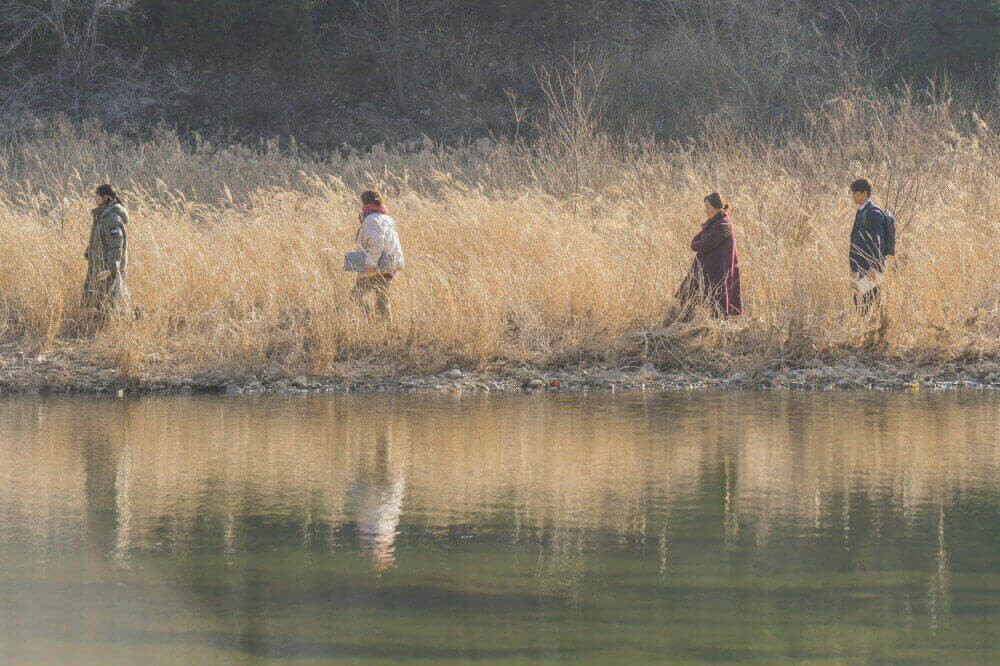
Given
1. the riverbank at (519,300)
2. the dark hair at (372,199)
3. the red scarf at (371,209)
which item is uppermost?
the dark hair at (372,199)

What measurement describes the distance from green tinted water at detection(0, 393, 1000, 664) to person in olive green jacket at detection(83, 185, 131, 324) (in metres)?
3.40

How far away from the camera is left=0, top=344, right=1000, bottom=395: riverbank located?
14.7 m

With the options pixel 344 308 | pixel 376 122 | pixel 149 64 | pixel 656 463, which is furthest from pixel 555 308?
pixel 149 64

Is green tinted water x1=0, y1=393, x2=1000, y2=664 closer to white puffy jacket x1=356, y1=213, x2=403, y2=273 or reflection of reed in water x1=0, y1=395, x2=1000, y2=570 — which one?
reflection of reed in water x1=0, y1=395, x2=1000, y2=570

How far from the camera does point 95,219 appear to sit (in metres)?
15.9

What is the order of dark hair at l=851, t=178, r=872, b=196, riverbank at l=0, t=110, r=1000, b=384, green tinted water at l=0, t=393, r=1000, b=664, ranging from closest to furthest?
green tinted water at l=0, t=393, r=1000, b=664, riverbank at l=0, t=110, r=1000, b=384, dark hair at l=851, t=178, r=872, b=196

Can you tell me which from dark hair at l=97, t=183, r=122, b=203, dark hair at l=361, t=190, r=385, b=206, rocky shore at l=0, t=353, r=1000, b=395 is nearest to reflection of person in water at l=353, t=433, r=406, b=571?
rocky shore at l=0, t=353, r=1000, b=395

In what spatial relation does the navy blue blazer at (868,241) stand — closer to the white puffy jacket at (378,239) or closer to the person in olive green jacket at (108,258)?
the white puffy jacket at (378,239)

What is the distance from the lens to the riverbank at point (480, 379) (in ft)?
48.2

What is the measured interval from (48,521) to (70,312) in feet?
27.4

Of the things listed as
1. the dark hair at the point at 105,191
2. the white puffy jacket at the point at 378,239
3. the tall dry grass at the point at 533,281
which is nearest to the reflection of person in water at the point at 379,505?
the white puffy jacket at the point at 378,239

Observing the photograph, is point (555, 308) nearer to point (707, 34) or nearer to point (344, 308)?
point (344, 308)

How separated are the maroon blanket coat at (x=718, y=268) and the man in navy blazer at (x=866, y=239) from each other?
4.19ft

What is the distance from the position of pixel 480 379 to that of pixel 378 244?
5.94 feet
